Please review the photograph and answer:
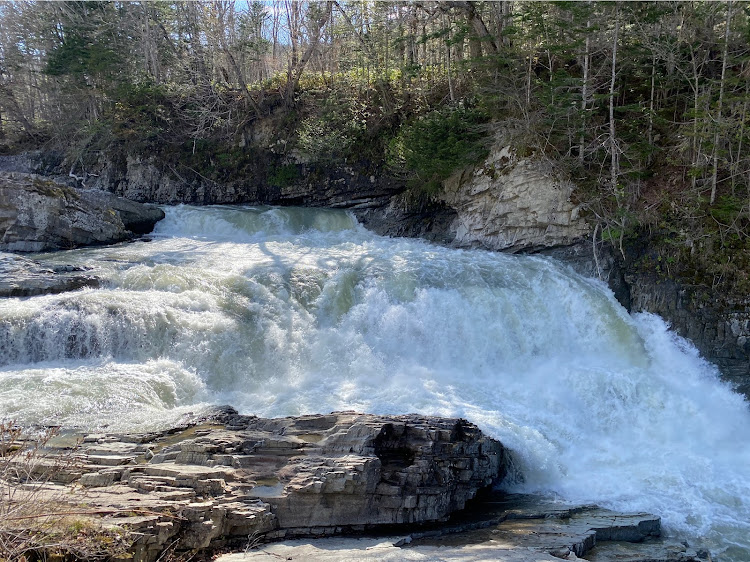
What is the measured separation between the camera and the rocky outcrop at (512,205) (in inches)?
626

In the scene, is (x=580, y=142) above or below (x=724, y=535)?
above

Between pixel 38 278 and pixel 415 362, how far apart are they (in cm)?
744

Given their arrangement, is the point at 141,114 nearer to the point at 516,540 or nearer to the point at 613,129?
the point at 613,129

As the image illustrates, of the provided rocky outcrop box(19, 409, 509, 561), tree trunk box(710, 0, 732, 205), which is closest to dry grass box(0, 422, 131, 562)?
rocky outcrop box(19, 409, 509, 561)

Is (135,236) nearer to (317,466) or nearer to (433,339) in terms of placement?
(433,339)

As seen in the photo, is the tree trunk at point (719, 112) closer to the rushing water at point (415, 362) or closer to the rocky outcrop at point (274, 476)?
the rushing water at point (415, 362)

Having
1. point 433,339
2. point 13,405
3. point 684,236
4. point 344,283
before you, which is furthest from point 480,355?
point 13,405

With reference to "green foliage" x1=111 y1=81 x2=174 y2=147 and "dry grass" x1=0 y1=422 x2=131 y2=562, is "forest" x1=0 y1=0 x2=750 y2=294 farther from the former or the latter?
"dry grass" x1=0 y1=422 x2=131 y2=562

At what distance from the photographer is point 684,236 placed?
1405cm

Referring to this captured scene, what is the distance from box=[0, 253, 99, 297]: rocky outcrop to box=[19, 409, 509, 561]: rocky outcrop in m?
5.35

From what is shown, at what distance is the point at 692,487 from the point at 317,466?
570 cm

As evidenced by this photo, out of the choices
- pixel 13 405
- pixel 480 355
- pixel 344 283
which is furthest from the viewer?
pixel 344 283

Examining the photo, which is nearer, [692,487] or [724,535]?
[724,535]

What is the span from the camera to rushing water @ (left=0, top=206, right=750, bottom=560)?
377 inches
